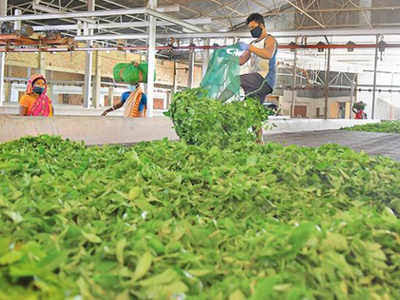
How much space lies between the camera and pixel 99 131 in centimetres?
627

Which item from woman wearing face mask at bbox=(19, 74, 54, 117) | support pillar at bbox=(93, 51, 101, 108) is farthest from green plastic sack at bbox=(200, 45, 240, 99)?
support pillar at bbox=(93, 51, 101, 108)

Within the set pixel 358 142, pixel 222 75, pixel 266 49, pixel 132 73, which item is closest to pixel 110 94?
pixel 132 73

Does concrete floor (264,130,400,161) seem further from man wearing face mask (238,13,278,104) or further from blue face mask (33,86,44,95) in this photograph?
blue face mask (33,86,44,95)

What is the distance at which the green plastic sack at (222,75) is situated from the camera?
14.8 feet

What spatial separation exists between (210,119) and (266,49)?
164 cm

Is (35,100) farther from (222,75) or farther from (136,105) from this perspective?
(222,75)

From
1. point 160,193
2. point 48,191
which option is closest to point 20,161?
point 48,191

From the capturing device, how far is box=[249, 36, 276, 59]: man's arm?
4.90 m

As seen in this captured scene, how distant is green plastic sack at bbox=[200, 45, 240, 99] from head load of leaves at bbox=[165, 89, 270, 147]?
28cm

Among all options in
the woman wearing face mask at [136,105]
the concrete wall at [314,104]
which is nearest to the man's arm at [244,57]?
the woman wearing face mask at [136,105]

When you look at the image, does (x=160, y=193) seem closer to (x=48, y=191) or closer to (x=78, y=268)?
(x=48, y=191)

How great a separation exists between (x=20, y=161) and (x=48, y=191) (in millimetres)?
764

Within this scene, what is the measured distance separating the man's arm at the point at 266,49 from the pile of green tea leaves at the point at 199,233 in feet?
8.50

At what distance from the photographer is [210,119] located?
380 centimetres
